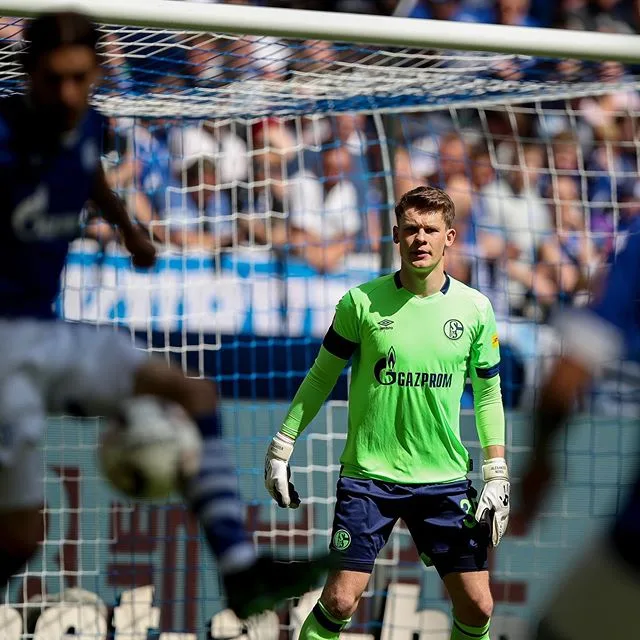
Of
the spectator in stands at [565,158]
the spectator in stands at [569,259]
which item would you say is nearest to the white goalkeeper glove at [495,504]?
the spectator in stands at [569,259]

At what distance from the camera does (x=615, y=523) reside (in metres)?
2.82

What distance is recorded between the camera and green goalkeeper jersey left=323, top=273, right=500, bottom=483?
181 inches

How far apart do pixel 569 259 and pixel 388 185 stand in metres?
1.19

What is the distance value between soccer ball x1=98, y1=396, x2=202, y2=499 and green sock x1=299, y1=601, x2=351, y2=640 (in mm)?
1501

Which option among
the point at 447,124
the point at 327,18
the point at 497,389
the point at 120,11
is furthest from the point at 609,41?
the point at 447,124

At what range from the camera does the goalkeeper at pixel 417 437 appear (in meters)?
4.56

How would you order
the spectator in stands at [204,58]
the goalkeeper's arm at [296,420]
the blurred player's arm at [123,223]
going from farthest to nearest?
the spectator in stands at [204,58] < the goalkeeper's arm at [296,420] < the blurred player's arm at [123,223]

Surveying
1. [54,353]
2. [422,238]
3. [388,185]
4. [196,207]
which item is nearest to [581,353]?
[54,353]

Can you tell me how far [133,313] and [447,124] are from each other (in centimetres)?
220

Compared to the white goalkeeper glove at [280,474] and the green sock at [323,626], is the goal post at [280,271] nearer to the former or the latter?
the white goalkeeper glove at [280,474]

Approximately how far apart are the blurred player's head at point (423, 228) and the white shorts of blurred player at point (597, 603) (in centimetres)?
196

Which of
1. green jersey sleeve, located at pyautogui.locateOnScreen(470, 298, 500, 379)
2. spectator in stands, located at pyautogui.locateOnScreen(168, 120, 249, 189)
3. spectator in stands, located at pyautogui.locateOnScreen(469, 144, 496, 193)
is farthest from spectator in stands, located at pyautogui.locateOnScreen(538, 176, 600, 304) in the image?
green jersey sleeve, located at pyautogui.locateOnScreen(470, 298, 500, 379)

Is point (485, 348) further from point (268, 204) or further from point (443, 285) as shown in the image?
point (268, 204)

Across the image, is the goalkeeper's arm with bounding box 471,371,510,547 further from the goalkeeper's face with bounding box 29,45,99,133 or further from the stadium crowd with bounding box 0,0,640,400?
the goalkeeper's face with bounding box 29,45,99,133
